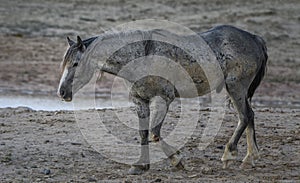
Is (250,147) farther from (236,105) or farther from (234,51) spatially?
(234,51)

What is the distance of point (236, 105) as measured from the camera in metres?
7.45

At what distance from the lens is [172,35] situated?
7348mm

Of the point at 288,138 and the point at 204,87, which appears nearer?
the point at 204,87

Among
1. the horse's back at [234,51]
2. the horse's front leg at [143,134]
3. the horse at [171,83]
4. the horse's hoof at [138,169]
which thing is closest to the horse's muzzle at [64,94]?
the horse at [171,83]

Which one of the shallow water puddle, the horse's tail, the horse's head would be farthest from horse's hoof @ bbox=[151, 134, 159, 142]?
the shallow water puddle

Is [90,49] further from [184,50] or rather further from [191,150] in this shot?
[191,150]

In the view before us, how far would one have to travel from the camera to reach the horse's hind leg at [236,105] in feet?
24.3

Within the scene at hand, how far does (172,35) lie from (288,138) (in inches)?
86.1

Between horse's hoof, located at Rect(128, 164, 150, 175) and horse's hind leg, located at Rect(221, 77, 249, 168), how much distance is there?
781 mm

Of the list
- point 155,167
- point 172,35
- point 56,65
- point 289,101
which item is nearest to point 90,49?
point 172,35

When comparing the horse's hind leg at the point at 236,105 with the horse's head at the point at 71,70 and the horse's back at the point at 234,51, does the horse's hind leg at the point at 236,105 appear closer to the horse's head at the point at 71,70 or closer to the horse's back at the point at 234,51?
the horse's back at the point at 234,51

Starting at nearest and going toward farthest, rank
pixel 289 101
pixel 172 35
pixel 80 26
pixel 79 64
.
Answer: pixel 79 64, pixel 172 35, pixel 289 101, pixel 80 26

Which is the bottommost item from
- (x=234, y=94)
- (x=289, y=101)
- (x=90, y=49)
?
(x=289, y=101)

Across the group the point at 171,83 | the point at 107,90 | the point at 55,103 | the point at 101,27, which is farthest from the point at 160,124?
the point at 101,27
